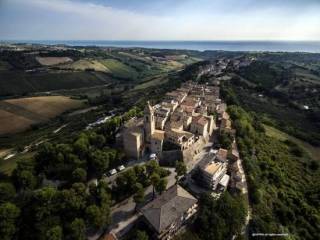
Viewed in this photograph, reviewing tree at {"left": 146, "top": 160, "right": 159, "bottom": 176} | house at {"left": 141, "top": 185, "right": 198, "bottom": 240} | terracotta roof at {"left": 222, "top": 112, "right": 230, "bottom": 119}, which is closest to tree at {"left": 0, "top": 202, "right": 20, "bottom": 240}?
house at {"left": 141, "top": 185, "right": 198, "bottom": 240}

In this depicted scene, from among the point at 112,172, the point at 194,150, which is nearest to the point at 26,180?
the point at 112,172

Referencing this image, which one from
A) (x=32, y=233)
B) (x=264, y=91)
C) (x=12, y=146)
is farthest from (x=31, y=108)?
(x=264, y=91)

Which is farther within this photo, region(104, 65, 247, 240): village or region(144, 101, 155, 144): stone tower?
region(144, 101, 155, 144): stone tower

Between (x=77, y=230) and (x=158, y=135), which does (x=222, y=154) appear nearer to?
(x=158, y=135)

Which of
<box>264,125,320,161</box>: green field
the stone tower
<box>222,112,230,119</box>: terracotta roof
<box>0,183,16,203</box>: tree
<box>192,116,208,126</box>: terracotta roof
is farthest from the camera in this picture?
<box>264,125,320,161</box>: green field

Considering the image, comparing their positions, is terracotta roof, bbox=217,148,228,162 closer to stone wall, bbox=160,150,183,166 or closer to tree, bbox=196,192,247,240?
stone wall, bbox=160,150,183,166

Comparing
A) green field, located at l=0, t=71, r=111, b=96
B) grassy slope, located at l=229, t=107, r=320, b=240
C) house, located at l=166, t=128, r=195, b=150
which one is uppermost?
house, located at l=166, t=128, r=195, b=150

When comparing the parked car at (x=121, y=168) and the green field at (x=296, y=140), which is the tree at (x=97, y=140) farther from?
the green field at (x=296, y=140)

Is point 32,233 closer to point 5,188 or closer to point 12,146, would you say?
point 5,188

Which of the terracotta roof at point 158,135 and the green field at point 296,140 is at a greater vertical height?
the terracotta roof at point 158,135

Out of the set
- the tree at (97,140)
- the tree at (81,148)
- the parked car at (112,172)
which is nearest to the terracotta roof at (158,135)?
the parked car at (112,172)
